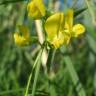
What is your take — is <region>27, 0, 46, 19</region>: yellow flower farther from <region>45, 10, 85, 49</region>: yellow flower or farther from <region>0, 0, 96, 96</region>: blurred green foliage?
<region>0, 0, 96, 96</region>: blurred green foliage

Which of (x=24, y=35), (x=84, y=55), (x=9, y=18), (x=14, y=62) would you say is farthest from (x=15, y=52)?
(x=24, y=35)

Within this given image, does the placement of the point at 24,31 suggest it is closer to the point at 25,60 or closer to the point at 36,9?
the point at 36,9

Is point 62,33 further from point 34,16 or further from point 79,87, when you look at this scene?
point 79,87

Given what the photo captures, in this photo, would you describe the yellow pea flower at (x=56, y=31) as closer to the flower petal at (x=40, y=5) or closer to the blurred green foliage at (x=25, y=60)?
the flower petal at (x=40, y=5)

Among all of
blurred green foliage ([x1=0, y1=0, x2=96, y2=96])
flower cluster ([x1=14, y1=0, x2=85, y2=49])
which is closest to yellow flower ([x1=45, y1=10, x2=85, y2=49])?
flower cluster ([x1=14, y1=0, x2=85, y2=49])

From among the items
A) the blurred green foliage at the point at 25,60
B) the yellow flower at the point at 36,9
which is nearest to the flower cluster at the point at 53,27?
the yellow flower at the point at 36,9

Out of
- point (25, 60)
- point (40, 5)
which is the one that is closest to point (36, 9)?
point (40, 5)
